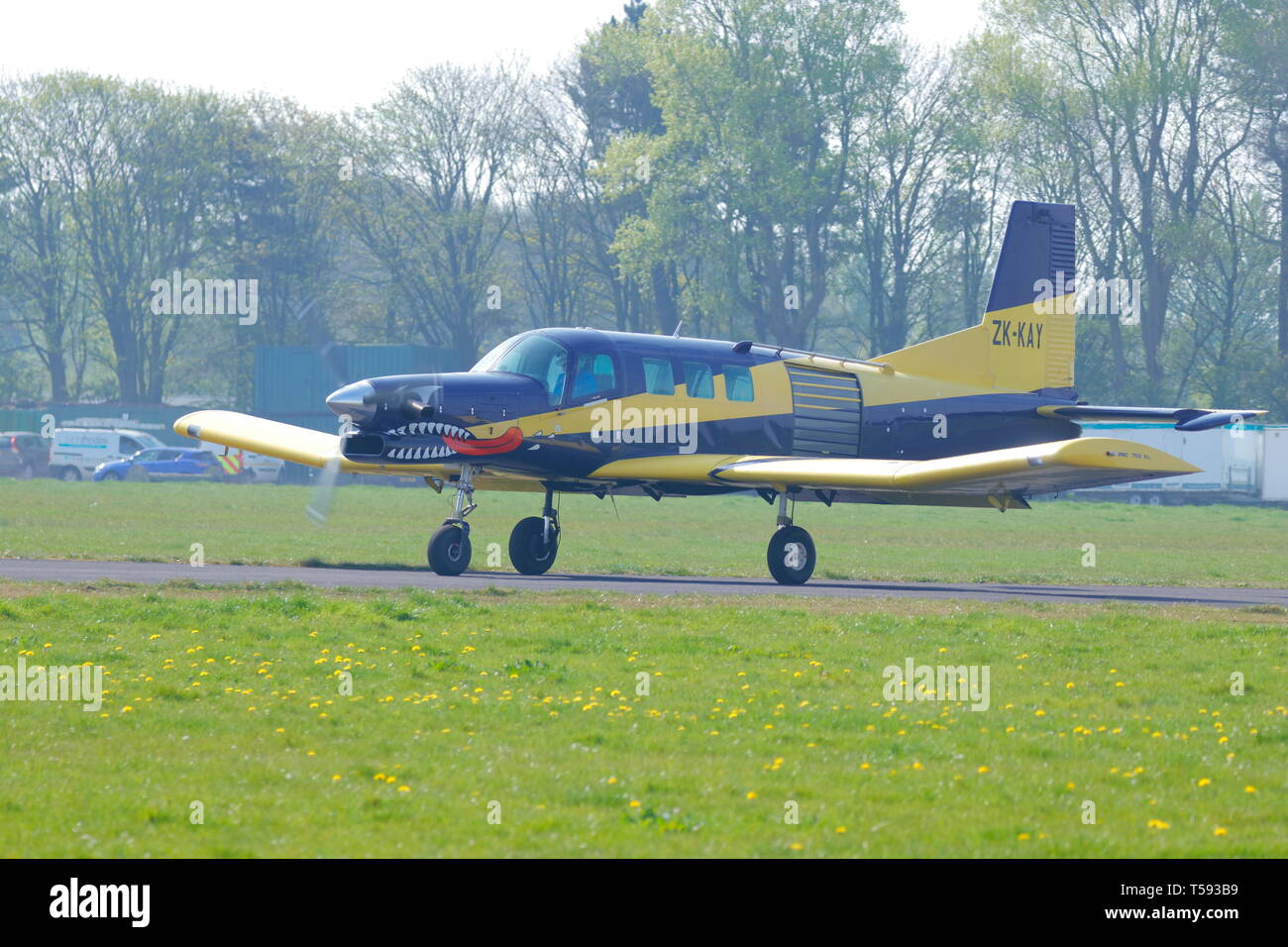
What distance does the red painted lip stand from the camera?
20.6 metres

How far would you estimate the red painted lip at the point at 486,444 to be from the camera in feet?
67.5

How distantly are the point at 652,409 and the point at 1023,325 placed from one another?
309 inches

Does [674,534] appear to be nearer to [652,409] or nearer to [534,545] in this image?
[534,545]

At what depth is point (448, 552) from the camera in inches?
848

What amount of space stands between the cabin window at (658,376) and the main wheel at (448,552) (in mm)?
3471

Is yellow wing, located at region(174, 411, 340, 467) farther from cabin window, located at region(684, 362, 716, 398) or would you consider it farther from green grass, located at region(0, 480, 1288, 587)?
cabin window, located at region(684, 362, 716, 398)

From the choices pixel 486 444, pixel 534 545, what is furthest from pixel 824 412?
pixel 486 444

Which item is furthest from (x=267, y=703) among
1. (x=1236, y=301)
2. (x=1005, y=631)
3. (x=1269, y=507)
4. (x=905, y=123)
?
(x=1236, y=301)

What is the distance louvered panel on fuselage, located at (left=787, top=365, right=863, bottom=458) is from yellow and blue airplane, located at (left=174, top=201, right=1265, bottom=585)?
28 millimetres

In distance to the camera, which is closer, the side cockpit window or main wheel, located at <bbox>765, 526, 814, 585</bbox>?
the side cockpit window

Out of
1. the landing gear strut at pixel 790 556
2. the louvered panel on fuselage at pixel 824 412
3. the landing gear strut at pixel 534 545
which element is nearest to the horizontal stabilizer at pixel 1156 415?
the louvered panel on fuselage at pixel 824 412

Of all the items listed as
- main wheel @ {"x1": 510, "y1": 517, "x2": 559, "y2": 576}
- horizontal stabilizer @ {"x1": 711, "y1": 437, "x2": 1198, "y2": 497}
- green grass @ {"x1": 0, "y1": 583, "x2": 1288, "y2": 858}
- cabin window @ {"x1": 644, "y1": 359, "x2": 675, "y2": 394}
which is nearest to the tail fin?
horizontal stabilizer @ {"x1": 711, "y1": 437, "x2": 1198, "y2": 497}
